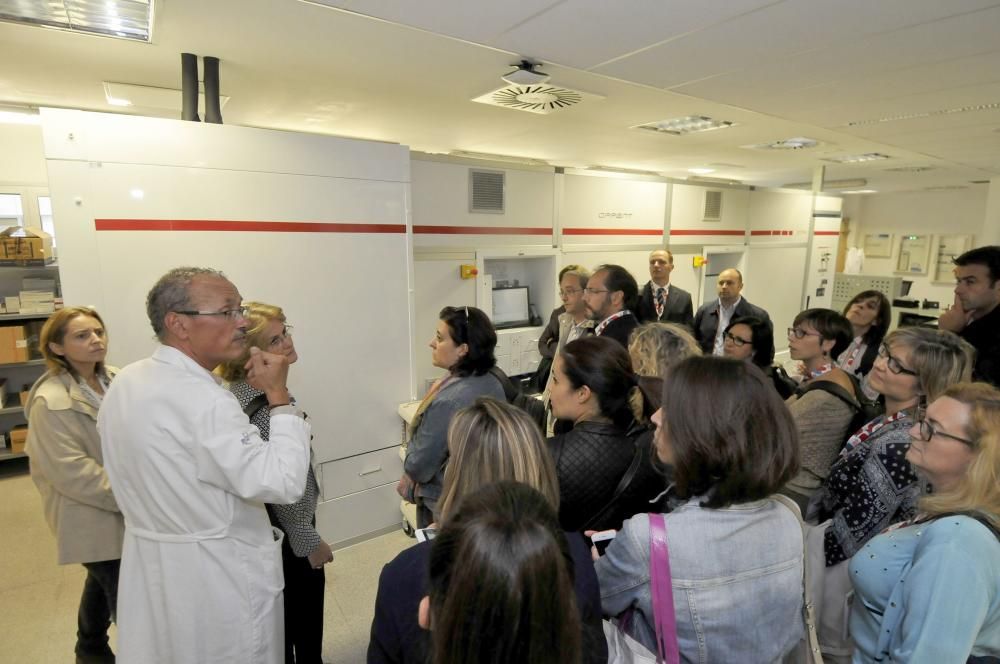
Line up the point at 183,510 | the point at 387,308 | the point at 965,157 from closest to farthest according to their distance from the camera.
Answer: the point at 183,510, the point at 387,308, the point at 965,157

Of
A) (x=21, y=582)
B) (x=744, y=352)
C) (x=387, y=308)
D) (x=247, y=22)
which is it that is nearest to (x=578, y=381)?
(x=744, y=352)

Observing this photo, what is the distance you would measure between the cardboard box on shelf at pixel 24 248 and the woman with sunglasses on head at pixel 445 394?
13.1 feet

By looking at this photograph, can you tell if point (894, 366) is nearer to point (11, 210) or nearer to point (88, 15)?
point (88, 15)

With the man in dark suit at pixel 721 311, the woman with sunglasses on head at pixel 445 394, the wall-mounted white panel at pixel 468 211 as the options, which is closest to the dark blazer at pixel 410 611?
the woman with sunglasses on head at pixel 445 394

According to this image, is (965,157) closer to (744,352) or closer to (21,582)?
(744,352)

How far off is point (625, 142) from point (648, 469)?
3.80m

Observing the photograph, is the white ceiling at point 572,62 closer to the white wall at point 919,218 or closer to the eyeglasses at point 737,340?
the eyeglasses at point 737,340

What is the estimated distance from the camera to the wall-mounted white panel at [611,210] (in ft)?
13.5

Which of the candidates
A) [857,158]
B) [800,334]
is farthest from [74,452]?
[857,158]

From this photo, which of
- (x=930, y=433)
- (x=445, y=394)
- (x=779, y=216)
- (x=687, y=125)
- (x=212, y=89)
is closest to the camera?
(x=930, y=433)

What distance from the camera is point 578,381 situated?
Result: 1.59 metres

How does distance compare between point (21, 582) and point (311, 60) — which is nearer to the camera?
point (311, 60)

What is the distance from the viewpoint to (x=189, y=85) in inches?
95.1

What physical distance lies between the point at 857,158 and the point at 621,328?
14.9 feet
